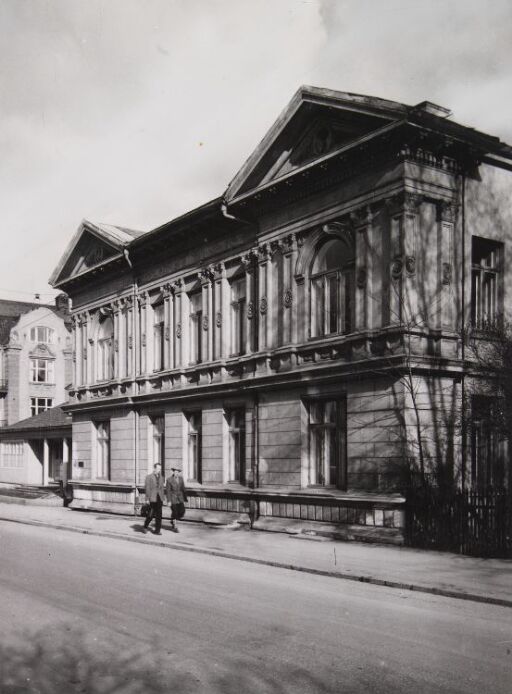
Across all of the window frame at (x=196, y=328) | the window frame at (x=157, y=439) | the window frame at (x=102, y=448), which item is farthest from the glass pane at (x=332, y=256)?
the window frame at (x=102, y=448)

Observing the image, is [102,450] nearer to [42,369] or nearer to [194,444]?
[194,444]

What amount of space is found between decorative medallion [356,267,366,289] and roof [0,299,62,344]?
4544 centimetres

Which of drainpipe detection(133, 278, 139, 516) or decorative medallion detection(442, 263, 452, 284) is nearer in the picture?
decorative medallion detection(442, 263, 452, 284)

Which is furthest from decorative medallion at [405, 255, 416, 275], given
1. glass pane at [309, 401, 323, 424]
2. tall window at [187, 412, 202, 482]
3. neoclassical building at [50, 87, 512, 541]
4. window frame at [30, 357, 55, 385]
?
window frame at [30, 357, 55, 385]

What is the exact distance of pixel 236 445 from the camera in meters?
22.6

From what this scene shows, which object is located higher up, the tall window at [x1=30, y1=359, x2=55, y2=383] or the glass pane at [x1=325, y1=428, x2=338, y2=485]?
the tall window at [x1=30, y1=359, x2=55, y2=383]

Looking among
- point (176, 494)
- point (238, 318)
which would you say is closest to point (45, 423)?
point (238, 318)

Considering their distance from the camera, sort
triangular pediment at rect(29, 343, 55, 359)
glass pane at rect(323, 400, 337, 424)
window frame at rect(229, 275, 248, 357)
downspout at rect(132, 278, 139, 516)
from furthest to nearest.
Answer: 1. triangular pediment at rect(29, 343, 55, 359)
2. downspout at rect(132, 278, 139, 516)
3. window frame at rect(229, 275, 248, 357)
4. glass pane at rect(323, 400, 337, 424)

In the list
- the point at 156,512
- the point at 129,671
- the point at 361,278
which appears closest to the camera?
the point at 129,671

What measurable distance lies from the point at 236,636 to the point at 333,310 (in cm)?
1166

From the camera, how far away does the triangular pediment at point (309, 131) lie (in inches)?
679

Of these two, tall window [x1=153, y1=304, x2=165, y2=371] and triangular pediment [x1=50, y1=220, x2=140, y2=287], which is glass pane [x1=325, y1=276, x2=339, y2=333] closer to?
tall window [x1=153, y1=304, x2=165, y2=371]

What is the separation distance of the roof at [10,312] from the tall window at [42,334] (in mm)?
1497

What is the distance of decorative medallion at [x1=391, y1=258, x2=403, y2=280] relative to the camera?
1681 centimetres
